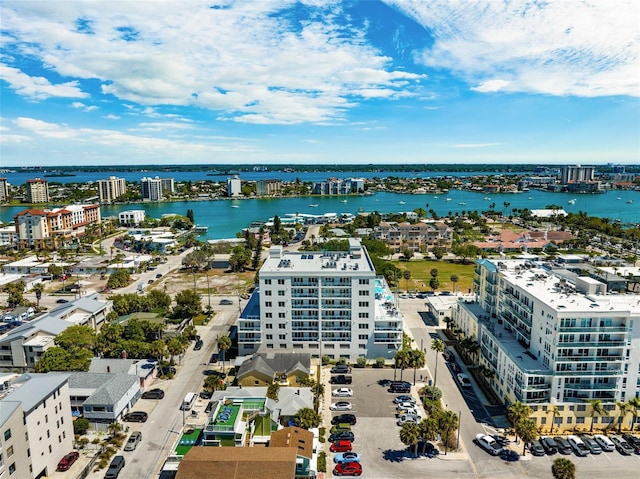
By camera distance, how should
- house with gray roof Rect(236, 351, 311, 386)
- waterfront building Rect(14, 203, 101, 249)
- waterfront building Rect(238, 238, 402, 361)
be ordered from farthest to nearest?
waterfront building Rect(14, 203, 101, 249) → waterfront building Rect(238, 238, 402, 361) → house with gray roof Rect(236, 351, 311, 386)

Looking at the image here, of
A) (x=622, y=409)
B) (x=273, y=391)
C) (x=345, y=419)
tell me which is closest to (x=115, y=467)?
(x=273, y=391)

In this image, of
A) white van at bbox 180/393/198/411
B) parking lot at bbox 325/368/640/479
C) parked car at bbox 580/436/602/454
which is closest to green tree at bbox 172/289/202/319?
white van at bbox 180/393/198/411

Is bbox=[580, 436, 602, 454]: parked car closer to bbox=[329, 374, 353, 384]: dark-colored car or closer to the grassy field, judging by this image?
bbox=[329, 374, 353, 384]: dark-colored car

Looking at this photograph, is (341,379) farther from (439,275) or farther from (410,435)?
(439,275)

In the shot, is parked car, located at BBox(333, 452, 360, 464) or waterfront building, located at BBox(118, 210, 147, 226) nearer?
parked car, located at BBox(333, 452, 360, 464)

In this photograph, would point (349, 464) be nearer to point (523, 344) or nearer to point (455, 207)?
point (523, 344)

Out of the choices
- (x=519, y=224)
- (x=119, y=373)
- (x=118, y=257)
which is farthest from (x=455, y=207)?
(x=119, y=373)
